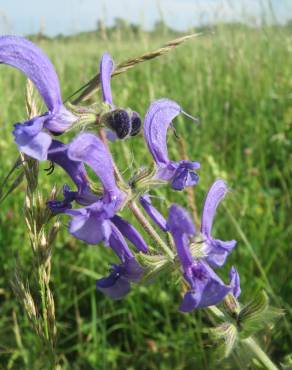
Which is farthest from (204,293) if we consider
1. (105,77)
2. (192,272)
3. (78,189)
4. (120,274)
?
(105,77)

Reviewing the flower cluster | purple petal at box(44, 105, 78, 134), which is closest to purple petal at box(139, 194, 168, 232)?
the flower cluster

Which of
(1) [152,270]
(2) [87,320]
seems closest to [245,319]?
(1) [152,270]

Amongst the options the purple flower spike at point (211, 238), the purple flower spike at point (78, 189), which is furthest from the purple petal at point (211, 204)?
the purple flower spike at point (78, 189)

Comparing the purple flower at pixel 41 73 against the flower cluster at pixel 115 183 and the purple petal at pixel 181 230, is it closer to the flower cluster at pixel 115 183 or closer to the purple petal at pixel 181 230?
the flower cluster at pixel 115 183

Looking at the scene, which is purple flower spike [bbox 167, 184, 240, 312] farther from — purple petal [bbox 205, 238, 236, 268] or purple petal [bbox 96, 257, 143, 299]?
purple petal [bbox 96, 257, 143, 299]

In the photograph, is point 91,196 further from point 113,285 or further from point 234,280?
point 234,280

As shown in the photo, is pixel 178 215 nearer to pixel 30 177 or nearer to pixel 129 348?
pixel 30 177
